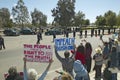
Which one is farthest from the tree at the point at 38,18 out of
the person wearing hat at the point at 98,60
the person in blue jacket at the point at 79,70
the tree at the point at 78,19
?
the person in blue jacket at the point at 79,70

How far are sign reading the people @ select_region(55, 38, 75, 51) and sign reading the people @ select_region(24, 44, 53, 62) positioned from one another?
2054mm

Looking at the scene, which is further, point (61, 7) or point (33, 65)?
point (61, 7)

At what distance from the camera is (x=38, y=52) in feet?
27.8

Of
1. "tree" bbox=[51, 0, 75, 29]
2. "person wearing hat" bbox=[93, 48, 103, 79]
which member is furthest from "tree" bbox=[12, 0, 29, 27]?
"person wearing hat" bbox=[93, 48, 103, 79]

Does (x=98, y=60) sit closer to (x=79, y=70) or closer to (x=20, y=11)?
(x=79, y=70)

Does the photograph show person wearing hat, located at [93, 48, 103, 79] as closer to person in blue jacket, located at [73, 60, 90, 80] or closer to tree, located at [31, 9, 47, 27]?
person in blue jacket, located at [73, 60, 90, 80]

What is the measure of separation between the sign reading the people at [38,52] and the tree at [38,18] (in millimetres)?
145913

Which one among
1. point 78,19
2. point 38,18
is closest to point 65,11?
point 78,19

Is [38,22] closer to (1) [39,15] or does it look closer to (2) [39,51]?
(1) [39,15]

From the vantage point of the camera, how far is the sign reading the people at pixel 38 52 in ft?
27.2

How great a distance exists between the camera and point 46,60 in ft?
27.2

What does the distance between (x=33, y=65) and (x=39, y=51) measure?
895 centimetres

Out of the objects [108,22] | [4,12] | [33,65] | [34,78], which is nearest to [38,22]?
[4,12]

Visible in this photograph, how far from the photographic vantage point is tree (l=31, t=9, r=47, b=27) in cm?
15550
